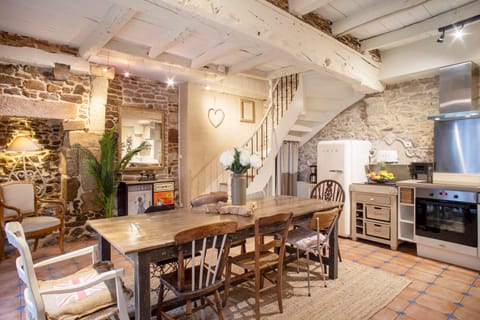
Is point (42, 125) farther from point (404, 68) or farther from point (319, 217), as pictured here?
point (404, 68)

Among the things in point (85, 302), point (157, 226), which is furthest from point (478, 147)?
point (85, 302)

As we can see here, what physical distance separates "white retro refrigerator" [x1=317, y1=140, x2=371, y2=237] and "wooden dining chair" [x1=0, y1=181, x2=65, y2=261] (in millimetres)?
4125

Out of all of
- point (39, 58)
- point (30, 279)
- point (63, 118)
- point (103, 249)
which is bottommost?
point (103, 249)

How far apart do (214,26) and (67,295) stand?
7.55 ft

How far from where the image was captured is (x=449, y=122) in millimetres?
3969

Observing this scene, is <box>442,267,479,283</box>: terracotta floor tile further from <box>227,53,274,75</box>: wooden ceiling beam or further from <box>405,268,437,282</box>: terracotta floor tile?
<box>227,53,274,75</box>: wooden ceiling beam

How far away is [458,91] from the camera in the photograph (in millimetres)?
3834

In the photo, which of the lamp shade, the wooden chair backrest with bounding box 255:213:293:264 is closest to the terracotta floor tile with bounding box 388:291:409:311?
the wooden chair backrest with bounding box 255:213:293:264

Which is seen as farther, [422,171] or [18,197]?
[422,171]

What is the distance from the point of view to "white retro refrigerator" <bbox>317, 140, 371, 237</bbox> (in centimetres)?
443

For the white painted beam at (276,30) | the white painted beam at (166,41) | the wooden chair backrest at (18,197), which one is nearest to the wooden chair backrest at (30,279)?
the white painted beam at (276,30)

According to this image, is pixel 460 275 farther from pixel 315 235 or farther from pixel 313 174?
pixel 313 174

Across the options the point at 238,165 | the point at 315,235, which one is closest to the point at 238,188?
the point at 238,165

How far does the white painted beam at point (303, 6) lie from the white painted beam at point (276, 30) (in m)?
0.09
